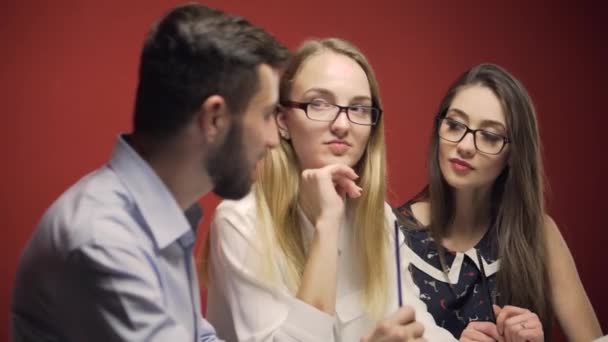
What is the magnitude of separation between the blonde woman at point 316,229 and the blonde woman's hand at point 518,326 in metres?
0.13

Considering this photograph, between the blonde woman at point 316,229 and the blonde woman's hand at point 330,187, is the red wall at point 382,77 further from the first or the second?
the blonde woman's hand at point 330,187

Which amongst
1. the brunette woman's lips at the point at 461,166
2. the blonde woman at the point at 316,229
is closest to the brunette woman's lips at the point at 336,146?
the blonde woman at the point at 316,229

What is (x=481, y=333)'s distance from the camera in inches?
62.1

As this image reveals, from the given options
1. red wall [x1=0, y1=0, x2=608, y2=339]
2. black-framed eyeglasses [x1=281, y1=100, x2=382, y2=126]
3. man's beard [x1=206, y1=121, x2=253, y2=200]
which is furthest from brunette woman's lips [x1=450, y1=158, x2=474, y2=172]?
man's beard [x1=206, y1=121, x2=253, y2=200]

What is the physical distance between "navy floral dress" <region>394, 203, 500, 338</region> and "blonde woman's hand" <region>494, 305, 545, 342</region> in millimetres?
267

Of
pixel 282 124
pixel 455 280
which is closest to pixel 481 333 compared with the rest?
pixel 455 280

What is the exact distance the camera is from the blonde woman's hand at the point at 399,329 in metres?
1.27

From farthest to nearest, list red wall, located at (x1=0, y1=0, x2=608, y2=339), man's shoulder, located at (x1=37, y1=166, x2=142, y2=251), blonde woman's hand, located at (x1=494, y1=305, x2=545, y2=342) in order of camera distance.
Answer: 1. red wall, located at (x1=0, y1=0, x2=608, y2=339)
2. blonde woman's hand, located at (x1=494, y1=305, x2=545, y2=342)
3. man's shoulder, located at (x1=37, y1=166, x2=142, y2=251)

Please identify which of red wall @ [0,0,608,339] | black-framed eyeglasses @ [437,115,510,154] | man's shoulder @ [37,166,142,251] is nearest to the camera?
man's shoulder @ [37,166,142,251]

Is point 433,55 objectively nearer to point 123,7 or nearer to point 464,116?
point 464,116

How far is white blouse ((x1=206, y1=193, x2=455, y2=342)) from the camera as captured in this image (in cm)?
135

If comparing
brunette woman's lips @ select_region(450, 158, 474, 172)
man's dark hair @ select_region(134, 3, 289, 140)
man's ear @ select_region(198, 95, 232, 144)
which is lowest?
brunette woman's lips @ select_region(450, 158, 474, 172)

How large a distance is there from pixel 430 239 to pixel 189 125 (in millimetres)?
1036

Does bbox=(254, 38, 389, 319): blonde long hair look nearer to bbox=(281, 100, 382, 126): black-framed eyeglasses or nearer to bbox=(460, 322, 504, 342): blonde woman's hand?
bbox=(281, 100, 382, 126): black-framed eyeglasses
